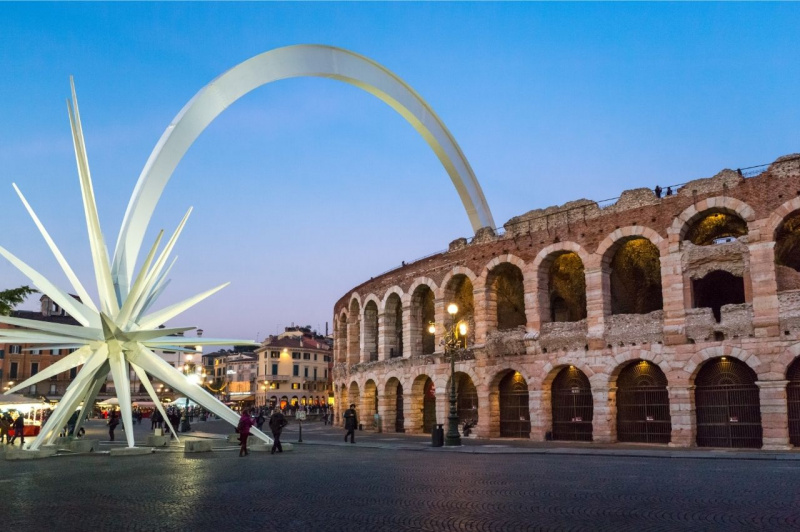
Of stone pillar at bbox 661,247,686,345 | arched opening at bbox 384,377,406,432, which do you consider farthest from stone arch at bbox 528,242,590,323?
arched opening at bbox 384,377,406,432

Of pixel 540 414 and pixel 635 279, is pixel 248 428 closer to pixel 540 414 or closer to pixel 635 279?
pixel 540 414

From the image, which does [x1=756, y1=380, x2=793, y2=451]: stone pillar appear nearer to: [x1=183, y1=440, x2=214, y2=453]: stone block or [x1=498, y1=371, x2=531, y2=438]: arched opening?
[x1=498, y1=371, x2=531, y2=438]: arched opening

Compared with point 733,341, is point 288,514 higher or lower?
lower

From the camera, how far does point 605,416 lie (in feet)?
96.0

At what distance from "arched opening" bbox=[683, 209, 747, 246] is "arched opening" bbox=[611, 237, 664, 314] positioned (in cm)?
234

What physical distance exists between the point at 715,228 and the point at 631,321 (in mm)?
5935

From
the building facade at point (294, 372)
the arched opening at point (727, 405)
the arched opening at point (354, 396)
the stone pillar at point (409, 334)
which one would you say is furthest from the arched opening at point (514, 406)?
the building facade at point (294, 372)

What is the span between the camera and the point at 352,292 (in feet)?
167

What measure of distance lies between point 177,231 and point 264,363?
296 ft

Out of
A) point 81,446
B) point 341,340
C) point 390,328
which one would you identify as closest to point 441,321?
point 390,328

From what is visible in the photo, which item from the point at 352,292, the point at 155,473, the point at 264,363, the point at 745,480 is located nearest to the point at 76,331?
the point at 155,473

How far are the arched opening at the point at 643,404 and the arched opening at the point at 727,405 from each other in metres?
1.45

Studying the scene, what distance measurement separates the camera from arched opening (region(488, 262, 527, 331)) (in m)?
37.3

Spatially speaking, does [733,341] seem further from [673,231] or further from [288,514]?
[288,514]
